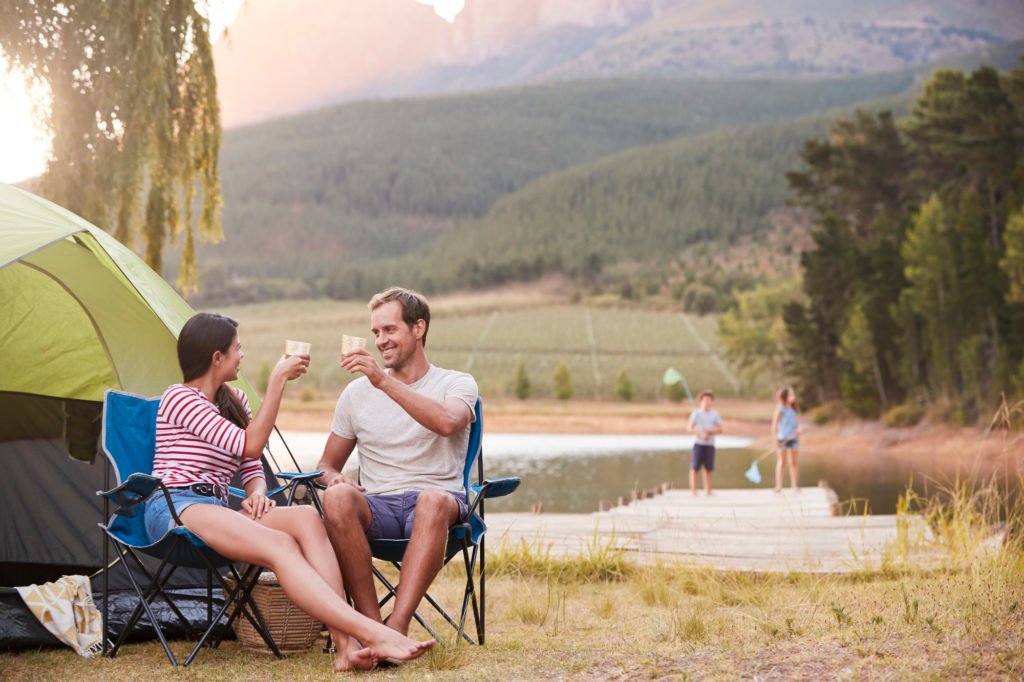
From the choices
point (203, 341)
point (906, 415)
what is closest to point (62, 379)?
point (203, 341)

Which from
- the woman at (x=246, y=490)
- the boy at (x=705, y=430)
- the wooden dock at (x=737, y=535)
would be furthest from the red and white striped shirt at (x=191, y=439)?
the boy at (x=705, y=430)

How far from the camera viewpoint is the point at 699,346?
59531 millimetres

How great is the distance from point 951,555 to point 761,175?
281ft

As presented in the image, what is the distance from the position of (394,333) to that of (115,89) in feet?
11.2

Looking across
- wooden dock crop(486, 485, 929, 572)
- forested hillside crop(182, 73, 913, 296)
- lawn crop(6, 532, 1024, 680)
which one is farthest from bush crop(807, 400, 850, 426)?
forested hillside crop(182, 73, 913, 296)

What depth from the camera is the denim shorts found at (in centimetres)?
297

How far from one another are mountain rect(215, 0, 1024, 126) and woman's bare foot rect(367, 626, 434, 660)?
142 meters

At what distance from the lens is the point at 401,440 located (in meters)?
3.21

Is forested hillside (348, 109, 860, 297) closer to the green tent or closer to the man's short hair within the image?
→ the green tent

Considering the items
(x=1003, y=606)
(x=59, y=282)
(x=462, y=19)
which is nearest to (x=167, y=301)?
(x=59, y=282)

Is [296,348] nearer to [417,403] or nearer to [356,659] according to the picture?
[417,403]

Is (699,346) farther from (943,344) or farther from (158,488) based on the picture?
(158,488)

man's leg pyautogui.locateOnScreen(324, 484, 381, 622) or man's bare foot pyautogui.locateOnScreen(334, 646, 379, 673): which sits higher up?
man's leg pyautogui.locateOnScreen(324, 484, 381, 622)

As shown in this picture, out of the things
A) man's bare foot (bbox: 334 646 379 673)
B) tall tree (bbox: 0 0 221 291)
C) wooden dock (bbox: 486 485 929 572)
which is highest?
tall tree (bbox: 0 0 221 291)
